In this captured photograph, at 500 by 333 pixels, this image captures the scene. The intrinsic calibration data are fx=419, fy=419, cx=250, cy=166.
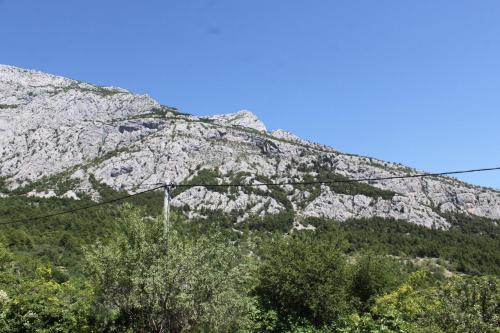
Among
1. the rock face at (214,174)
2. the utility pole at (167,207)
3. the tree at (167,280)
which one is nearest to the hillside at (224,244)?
the tree at (167,280)

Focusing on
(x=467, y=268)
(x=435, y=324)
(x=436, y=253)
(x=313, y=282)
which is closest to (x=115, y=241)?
(x=435, y=324)

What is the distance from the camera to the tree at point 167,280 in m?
12.4

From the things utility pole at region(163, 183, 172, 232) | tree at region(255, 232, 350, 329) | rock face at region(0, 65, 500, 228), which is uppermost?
rock face at region(0, 65, 500, 228)

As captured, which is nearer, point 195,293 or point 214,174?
point 195,293

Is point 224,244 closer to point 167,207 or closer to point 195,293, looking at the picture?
point 195,293

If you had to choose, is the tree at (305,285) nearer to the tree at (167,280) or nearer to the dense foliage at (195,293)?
the dense foliage at (195,293)

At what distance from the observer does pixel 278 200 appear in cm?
18062

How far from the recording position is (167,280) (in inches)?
486

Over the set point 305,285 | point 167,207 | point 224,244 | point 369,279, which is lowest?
point 305,285

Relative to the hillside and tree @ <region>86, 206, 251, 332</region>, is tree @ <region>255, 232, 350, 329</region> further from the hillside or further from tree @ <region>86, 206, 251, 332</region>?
tree @ <region>86, 206, 251, 332</region>

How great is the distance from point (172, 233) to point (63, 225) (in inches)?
3894

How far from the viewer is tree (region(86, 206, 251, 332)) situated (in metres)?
12.4

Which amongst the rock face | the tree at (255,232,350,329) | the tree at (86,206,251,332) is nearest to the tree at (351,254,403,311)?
the tree at (255,232,350,329)

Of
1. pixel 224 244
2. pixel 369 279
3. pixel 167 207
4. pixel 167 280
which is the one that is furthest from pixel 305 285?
pixel 167 280
